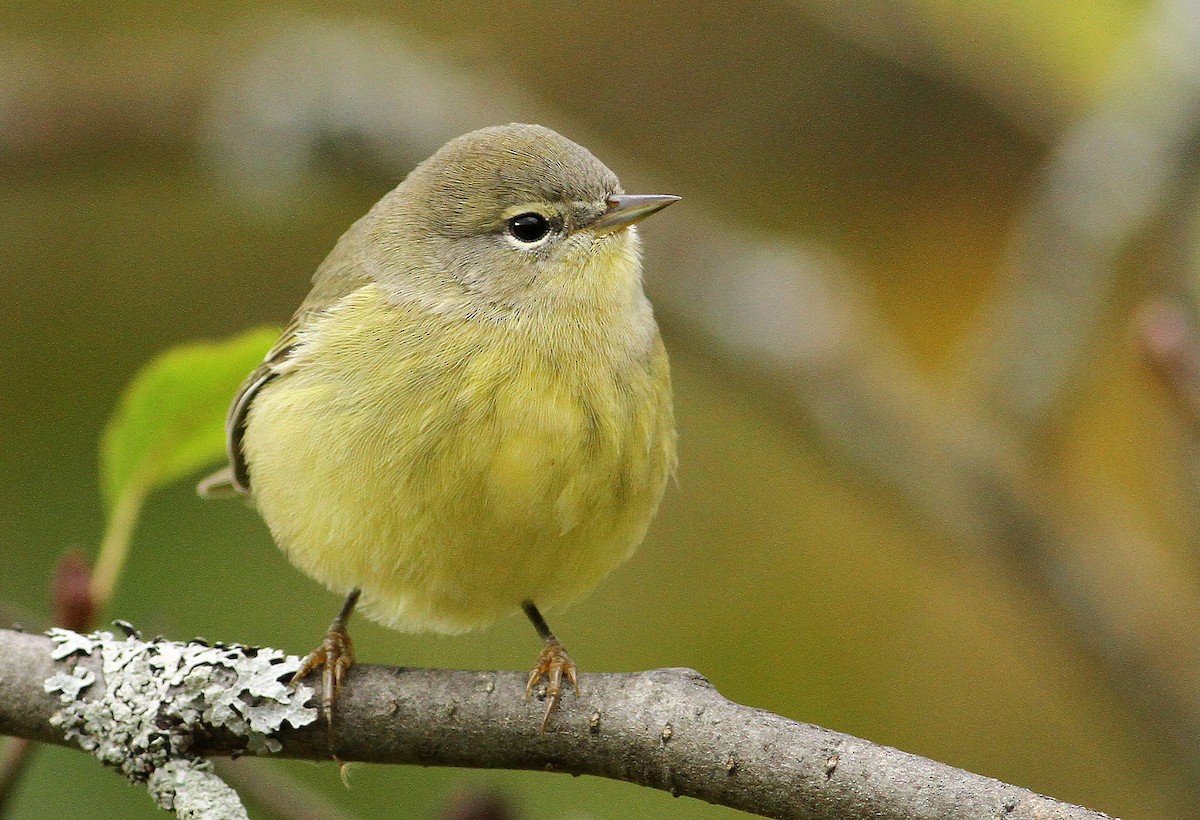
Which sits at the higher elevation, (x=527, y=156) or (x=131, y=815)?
(x=527, y=156)

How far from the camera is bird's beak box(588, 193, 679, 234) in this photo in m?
3.80

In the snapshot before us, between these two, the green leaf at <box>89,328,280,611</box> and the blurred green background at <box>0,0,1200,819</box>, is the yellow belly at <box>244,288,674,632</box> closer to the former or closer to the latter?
the green leaf at <box>89,328,280,611</box>

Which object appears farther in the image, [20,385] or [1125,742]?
[20,385]

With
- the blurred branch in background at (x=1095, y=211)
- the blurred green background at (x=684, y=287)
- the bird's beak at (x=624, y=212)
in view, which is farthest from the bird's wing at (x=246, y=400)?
the blurred branch in background at (x=1095, y=211)

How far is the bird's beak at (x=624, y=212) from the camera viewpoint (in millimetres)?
3805

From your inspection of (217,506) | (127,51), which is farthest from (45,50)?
(217,506)

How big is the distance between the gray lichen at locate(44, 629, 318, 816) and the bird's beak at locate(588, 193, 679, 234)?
1557mm

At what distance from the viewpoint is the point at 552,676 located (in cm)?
287

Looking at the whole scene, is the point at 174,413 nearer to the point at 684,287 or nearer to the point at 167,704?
the point at 167,704

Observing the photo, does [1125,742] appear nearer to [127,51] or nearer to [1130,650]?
[1130,650]

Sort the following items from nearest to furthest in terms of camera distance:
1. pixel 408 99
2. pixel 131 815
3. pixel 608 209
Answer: pixel 608 209 → pixel 131 815 → pixel 408 99

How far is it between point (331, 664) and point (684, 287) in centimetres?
289

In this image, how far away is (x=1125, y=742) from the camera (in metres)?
4.98

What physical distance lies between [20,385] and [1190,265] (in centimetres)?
489
